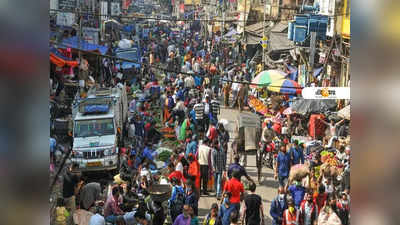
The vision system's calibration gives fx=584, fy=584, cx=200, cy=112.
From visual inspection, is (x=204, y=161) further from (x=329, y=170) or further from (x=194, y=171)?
(x=329, y=170)

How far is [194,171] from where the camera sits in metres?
7.91

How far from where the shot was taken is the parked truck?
8438mm

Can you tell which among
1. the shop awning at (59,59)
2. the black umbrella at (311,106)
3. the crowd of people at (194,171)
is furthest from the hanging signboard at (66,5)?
the black umbrella at (311,106)

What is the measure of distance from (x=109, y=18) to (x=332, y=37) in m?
4.35

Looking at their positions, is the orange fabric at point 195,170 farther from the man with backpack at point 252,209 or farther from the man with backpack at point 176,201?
the man with backpack at point 252,209

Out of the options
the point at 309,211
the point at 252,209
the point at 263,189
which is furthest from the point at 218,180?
the point at 309,211

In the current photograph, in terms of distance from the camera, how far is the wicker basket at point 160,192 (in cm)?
720

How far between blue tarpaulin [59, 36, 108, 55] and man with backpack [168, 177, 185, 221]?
3.53 meters

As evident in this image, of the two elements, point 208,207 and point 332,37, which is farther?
point 332,37

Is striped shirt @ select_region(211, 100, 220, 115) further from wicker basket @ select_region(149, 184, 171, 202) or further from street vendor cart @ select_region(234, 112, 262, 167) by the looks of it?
wicker basket @ select_region(149, 184, 171, 202)

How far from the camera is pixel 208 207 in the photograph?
780 centimetres
